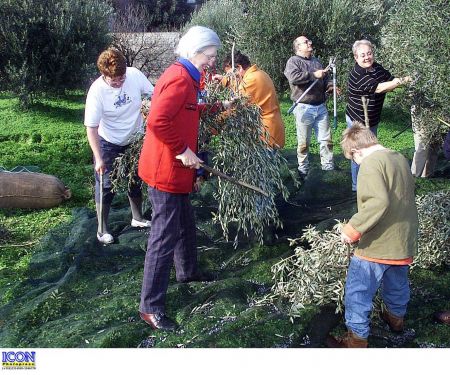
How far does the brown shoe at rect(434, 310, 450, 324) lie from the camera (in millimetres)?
4062

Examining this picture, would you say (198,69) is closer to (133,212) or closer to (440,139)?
Result: (133,212)

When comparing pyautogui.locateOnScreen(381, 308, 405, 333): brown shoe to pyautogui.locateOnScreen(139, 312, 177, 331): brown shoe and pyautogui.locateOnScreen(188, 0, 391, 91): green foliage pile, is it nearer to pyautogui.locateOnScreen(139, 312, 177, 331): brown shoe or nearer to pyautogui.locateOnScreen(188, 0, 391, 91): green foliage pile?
pyautogui.locateOnScreen(139, 312, 177, 331): brown shoe

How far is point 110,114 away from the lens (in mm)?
5258

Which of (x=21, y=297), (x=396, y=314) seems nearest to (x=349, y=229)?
(x=396, y=314)

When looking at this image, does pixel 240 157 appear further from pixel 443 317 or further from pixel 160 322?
pixel 443 317

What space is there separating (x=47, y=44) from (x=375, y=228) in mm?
10028

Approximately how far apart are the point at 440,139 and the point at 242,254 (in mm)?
2771

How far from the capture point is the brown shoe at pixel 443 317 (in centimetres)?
406

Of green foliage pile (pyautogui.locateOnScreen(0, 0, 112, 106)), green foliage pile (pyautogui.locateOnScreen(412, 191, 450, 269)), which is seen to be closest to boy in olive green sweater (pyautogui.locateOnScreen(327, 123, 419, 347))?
green foliage pile (pyautogui.locateOnScreen(412, 191, 450, 269))

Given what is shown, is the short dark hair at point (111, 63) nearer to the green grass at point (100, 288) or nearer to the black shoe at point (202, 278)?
the green grass at point (100, 288)

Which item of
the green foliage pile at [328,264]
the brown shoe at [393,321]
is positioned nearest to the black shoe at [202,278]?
the green foliage pile at [328,264]

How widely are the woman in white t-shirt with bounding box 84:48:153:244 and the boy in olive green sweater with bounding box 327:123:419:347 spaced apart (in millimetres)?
2259

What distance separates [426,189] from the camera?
604 centimetres

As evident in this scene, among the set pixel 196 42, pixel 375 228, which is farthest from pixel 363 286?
pixel 196 42
